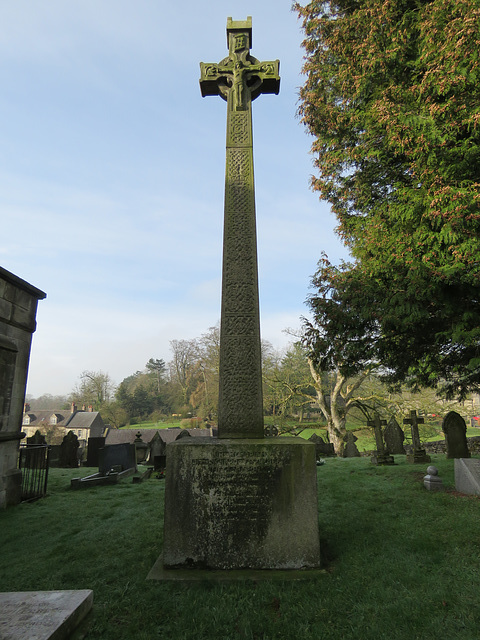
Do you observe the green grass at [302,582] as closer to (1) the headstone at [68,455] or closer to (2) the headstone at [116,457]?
(2) the headstone at [116,457]

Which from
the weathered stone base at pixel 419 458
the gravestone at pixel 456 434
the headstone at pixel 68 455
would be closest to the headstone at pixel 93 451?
the headstone at pixel 68 455

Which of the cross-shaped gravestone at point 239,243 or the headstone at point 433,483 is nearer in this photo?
the cross-shaped gravestone at point 239,243

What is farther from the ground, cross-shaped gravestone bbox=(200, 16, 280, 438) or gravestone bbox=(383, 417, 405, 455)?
cross-shaped gravestone bbox=(200, 16, 280, 438)

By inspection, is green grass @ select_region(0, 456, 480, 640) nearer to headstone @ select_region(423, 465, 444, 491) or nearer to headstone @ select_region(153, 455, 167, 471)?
headstone @ select_region(423, 465, 444, 491)

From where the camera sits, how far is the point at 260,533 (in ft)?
10.9

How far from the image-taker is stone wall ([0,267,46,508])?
636 centimetres

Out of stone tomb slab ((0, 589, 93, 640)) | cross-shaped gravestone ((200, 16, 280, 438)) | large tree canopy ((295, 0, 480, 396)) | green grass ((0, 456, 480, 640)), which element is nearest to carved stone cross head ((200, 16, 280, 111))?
cross-shaped gravestone ((200, 16, 280, 438))

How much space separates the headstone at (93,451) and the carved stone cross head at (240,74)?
13.0 metres

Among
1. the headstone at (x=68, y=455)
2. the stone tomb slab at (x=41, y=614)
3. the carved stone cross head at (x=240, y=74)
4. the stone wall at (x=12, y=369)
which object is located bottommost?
the headstone at (x=68, y=455)

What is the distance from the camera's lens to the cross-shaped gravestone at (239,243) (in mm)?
3945

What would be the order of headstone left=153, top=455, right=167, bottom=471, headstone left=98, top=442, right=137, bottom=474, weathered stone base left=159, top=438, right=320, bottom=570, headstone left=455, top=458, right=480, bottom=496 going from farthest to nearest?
headstone left=153, top=455, right=167, bottom=471
headstone left=98, top=442, right=137, bottom=474
headstone left=455, top=458, right=480, bottom=496
weathered stone base left=159, top=438, right=320, bottom=570

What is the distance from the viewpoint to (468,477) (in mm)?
5824

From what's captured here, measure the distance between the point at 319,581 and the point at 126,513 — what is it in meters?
3.54

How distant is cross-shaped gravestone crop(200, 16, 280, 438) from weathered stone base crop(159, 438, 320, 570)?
0.47 m
